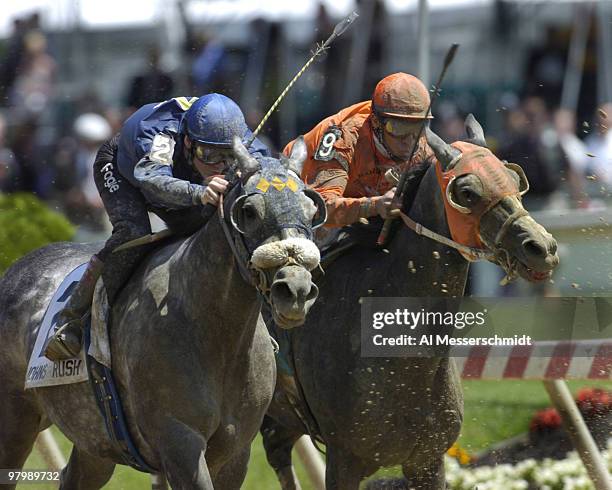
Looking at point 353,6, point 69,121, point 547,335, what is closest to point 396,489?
point 547,335

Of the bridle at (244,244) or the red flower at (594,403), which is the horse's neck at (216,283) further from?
the red flower at (594,403)

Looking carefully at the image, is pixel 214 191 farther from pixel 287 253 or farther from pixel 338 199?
pixel 338 199

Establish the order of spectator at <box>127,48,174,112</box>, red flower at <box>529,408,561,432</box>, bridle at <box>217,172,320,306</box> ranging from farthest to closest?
spectator at <box>127,48,174,112</box>, red flower at <box>529,408,561,432</box>, bridle at <box>217,172,320,306</box>

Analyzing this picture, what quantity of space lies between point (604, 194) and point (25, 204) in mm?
4417

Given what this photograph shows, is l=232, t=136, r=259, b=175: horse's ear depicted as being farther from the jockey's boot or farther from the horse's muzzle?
the jockey's boot

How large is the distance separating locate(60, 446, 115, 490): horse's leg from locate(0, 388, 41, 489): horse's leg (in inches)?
14.0

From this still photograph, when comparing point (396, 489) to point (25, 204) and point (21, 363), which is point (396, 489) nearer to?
point (21, 363)

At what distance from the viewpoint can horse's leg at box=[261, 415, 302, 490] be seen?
6.98m

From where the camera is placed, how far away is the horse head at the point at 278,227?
4.58 m

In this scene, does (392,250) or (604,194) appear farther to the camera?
(604,194)

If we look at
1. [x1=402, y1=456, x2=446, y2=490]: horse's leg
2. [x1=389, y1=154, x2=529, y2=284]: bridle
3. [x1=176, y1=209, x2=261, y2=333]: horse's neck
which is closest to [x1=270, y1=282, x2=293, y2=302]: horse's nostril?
A: [x1=176, y1=209, x2=261, y2=333]: horse's neck

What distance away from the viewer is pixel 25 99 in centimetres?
1160

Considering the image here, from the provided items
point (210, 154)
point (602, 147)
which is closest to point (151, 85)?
point (602, 147)

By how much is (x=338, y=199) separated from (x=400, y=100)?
0.55 metres
